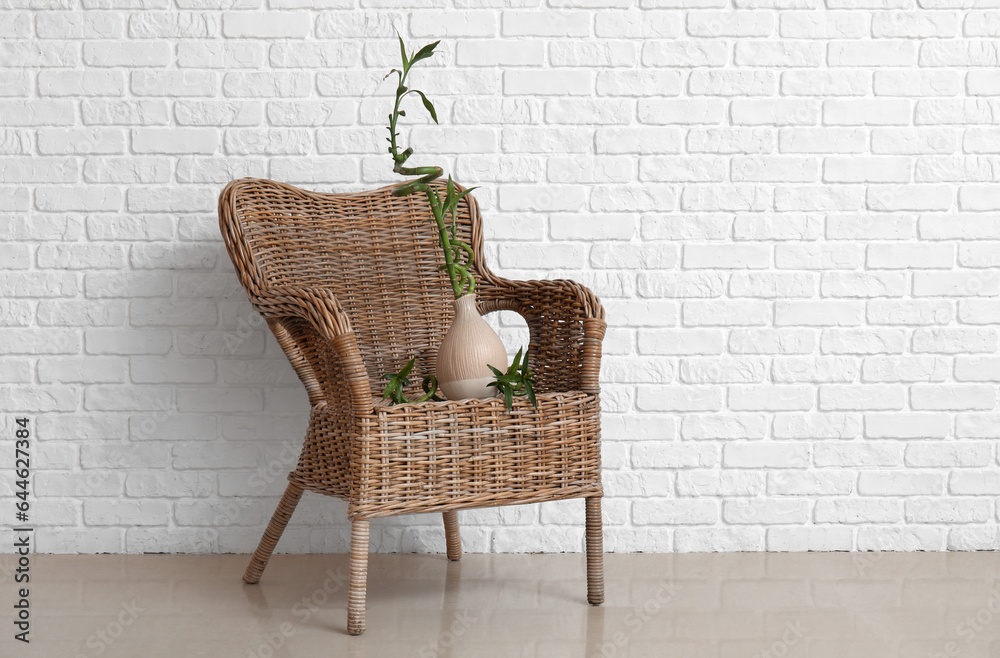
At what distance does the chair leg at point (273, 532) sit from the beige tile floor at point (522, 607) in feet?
0.11

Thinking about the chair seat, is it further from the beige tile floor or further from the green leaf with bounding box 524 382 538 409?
the beige tile floor

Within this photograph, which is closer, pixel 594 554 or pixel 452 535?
pixel 594 554

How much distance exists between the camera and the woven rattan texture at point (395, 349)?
1493 millimetres

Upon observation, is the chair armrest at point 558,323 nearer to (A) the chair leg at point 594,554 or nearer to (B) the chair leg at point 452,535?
(A) the chair leg at point 594,554

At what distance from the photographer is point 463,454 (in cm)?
153

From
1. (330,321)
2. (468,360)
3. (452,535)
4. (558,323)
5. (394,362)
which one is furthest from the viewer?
(452,535)

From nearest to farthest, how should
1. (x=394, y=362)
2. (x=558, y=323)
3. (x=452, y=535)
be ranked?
1. (x=558, y=323)
2. (x=394, y=362)
3. (x=452, y=535)

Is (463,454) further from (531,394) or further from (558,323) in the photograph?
(558,323)

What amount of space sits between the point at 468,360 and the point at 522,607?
1.73ft

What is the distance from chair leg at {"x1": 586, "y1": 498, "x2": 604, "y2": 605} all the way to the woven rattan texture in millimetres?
50

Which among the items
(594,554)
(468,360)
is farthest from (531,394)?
(594,554)

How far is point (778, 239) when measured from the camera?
Answer: 2.10 m

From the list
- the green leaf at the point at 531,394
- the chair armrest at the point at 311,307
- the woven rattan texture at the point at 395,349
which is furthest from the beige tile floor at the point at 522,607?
the chair armrest at the point at 311,307

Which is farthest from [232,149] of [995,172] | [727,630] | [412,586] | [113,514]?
[995,172]
